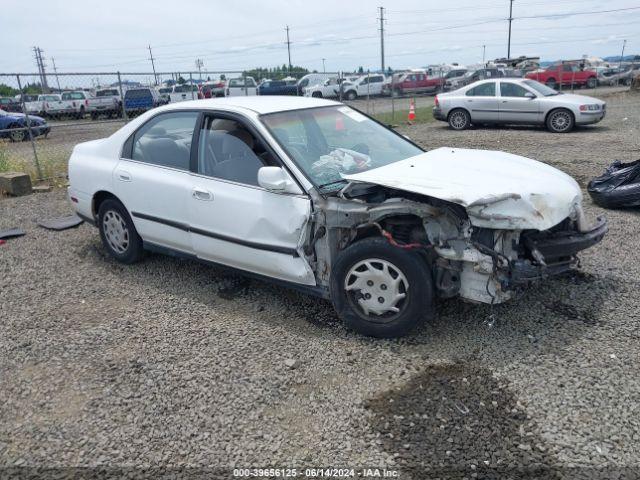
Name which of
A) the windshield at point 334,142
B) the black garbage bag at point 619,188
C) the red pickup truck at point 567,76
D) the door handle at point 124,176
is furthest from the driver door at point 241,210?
the red pickup truck at point 567,76

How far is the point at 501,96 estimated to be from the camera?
1495 cm

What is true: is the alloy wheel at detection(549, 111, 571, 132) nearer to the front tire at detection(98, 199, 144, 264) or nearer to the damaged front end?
the damaged front end

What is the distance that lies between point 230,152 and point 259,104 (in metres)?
0.55

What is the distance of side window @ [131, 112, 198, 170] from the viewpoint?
453 cm

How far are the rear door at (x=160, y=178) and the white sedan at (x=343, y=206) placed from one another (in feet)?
0.04

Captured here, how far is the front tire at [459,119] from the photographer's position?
15734 millimetres

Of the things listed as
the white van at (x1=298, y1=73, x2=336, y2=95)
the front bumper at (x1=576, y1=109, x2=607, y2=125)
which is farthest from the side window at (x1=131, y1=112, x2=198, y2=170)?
the white van at (x1=298, y1=73, x2=336, y2=95)

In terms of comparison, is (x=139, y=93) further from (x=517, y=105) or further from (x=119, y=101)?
(x=517, y=105)

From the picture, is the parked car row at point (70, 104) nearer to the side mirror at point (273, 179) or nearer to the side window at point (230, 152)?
the side window at point (230, 152)

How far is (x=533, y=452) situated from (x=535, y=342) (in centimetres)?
110

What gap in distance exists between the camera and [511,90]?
14875 millimetres

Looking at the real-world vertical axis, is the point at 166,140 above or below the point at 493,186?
above

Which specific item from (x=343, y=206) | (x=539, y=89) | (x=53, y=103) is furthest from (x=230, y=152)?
(x=53, y=103)

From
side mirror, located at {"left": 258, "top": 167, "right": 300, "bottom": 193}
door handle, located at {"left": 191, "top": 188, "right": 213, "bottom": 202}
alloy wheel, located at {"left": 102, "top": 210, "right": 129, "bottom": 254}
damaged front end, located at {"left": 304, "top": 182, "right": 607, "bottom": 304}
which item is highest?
side mirror, located at {"left": 258, "top": 167, "right": 300, "bottom": 193}
